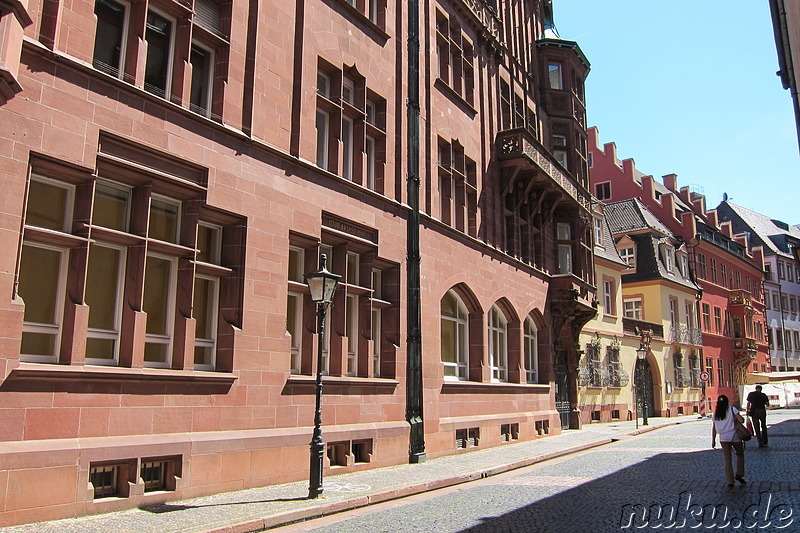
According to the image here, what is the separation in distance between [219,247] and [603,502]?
790 centimetres

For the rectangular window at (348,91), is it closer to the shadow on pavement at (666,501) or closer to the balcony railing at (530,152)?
the balcony railing at (530,152)

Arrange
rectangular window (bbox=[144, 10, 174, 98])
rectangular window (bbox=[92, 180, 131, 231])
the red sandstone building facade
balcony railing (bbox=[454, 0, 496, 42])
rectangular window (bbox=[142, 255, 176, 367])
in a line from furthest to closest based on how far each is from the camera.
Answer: balcony railing (bbox=[454, 0, 496, 42])
rectangular window (bbox=[144, 10, 174, 98])
rectangular window (bbox=[142, 255, 176, 367])
rectangular window (bbox=[92, 180, 131, 231])
the red sandstone building facade

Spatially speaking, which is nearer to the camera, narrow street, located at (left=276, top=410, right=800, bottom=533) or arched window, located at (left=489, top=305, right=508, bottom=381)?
narrow street, located at (left=276, top=410, right=800, bottom=533)

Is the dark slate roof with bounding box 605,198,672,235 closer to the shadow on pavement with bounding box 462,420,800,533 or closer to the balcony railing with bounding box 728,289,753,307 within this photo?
the balcony railing with bounding box 728,289,753,307

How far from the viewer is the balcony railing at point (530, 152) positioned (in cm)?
2439

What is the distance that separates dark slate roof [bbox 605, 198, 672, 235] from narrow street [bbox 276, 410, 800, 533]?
29.4 metres

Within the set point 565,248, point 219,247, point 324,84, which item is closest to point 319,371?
point 219,247

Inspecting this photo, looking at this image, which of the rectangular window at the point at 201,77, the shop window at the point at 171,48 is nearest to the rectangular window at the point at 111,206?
the shop window at the point at 171,48

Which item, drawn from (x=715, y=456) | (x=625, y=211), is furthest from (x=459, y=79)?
(x=625, y=211)

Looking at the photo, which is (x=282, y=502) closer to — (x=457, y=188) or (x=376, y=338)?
(x=376, y=338)

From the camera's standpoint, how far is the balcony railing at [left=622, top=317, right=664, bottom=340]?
39500mm

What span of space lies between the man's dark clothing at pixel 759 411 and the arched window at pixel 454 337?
8.41 meters

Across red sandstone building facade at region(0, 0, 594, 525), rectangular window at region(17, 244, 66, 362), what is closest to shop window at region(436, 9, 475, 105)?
red sandstone building facade at region(0, 0, 594, 525)

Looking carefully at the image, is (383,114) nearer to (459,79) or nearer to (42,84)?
(459,79)
